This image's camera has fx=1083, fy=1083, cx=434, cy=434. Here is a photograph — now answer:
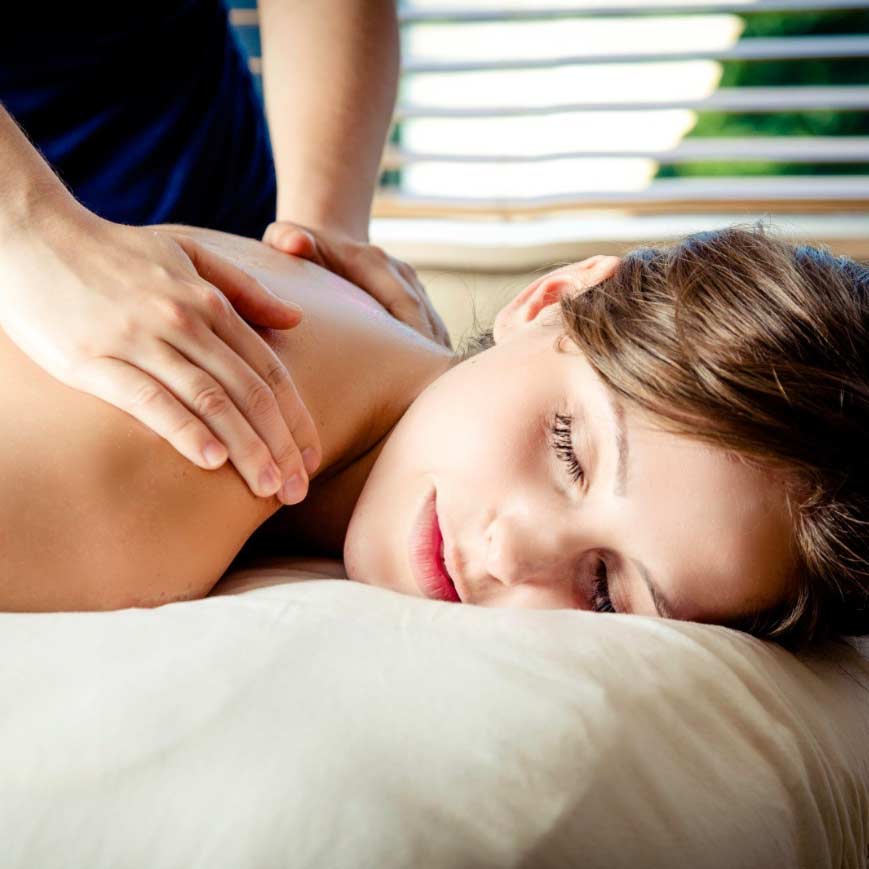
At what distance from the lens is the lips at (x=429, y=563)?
0.87m

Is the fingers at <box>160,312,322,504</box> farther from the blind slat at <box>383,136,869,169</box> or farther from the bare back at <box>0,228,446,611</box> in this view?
the blind slat at <box>383,136,869,169</box>

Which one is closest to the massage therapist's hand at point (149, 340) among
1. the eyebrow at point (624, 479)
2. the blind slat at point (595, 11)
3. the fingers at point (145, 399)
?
the fingers at point (145, 399)

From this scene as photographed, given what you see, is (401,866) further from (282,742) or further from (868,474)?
(868,474)

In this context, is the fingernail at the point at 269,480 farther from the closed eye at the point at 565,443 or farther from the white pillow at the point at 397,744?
the closed eye at the point at 565,443

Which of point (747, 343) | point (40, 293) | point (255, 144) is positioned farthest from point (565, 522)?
point (255, 144)

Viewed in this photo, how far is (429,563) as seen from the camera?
0.87 metres

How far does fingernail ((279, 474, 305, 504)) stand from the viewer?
87cm

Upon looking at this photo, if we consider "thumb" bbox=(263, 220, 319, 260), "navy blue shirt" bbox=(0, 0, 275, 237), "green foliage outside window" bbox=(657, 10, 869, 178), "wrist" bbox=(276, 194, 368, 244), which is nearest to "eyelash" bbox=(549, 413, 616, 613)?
"thumb" bbox=(263, 220, 319, 260)

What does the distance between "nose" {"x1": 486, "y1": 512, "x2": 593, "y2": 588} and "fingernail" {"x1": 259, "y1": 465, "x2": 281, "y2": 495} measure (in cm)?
17

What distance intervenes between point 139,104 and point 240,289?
0.68 metres

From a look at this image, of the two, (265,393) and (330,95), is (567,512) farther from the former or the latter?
(330,95)

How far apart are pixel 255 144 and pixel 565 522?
983 millimetres

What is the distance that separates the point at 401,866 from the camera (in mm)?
497

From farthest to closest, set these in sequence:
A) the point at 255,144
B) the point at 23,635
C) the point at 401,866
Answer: the point at 255,144, the point at 23,635, the point at 401,866
